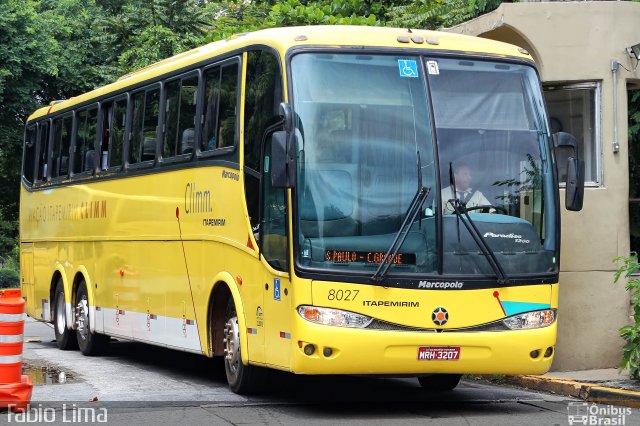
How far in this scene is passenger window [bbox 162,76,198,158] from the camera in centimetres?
1432

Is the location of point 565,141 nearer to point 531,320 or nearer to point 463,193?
point 463,193

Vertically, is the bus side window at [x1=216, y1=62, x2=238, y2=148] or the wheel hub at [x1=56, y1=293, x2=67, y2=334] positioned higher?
the bus side window at [x1=216, y1=62, x2=238, y2=148]

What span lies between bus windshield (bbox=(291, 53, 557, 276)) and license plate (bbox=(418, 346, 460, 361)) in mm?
685

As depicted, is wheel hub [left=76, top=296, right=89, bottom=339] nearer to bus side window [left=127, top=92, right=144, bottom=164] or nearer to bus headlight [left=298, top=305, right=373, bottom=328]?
bus side window [left=127, top=92, right=144, bottom=164]

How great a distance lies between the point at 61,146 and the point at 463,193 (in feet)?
34.5

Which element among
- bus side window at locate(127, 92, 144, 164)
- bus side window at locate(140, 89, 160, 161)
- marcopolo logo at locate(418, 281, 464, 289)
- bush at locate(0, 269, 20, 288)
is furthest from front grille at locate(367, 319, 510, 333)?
bush at locate(0, 269, 20, 288)

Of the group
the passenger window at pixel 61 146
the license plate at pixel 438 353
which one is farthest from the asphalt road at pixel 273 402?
the passenger window at pixel 61 146

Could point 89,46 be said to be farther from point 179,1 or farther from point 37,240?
point 37,240

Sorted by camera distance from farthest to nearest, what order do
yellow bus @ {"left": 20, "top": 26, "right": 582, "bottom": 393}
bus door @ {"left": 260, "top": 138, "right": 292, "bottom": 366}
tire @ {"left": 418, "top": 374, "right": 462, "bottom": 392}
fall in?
tire @ {"left": 418, "top": 374, "right": 462, "bottom": 392}, bus door @ {"left": 260, "top": 138, "right": 292, "bottom": 366}, yellow bus @ {"left": 20, "top": 26, "right": 582, "bottom": 393}

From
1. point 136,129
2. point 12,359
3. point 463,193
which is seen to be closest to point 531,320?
point 463,193

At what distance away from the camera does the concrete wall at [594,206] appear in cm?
1471

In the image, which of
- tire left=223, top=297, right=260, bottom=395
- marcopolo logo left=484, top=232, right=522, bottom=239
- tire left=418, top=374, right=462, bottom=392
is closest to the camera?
marcopolo logo left=484, top=232, right=522, bottom=239

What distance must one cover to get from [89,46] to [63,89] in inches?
67.5

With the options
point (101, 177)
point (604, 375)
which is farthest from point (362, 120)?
point (101, 177)
